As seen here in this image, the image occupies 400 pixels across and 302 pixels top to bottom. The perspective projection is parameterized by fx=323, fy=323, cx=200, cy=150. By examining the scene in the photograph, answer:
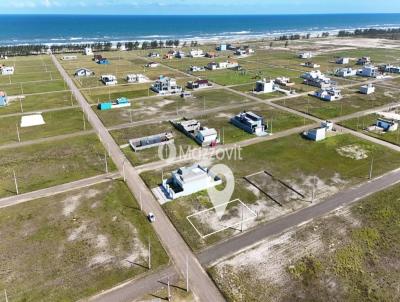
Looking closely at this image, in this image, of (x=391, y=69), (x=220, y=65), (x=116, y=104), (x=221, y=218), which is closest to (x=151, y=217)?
(x=221, y=218)

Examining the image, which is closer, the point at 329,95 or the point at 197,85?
the point at 329,95

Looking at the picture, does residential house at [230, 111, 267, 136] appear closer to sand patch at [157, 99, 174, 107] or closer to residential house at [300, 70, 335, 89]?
sand patch at [157, 99, 174, 107]

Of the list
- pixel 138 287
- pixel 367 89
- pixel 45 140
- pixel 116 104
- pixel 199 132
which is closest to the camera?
pixel 138 287

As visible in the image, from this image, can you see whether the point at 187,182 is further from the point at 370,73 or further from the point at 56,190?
the point at 370,73

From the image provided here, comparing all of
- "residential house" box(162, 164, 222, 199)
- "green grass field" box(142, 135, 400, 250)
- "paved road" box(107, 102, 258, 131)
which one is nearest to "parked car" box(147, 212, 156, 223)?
"green grass field" box(142, 135, 400, 250)

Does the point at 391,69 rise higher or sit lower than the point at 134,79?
higher

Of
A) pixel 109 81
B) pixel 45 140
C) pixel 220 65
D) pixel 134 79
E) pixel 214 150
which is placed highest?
pixel 220 65

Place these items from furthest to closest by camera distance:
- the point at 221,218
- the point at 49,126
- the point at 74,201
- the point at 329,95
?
the point at 329,95 < the point at 49,126 < the point at 74,201 < the point at 221,218

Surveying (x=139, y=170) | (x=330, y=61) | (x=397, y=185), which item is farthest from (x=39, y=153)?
(x=330, y=61)
